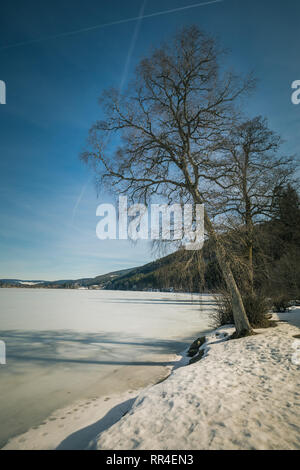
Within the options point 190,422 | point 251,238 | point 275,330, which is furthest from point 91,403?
point 251,238

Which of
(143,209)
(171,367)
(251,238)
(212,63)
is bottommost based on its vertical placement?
(171,367)

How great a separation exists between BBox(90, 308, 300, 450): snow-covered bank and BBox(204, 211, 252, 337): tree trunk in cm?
227

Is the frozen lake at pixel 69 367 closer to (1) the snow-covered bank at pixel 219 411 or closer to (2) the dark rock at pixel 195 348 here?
(2) the dark rock at pixel 195 348

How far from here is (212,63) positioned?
20.7ft

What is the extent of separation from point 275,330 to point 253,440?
19.9 ft

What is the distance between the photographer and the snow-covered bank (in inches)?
81.7

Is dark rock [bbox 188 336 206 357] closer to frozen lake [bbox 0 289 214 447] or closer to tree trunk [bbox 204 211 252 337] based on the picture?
frozen lake [bbox 0 289 214 447]

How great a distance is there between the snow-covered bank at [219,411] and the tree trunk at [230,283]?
7.46 ft

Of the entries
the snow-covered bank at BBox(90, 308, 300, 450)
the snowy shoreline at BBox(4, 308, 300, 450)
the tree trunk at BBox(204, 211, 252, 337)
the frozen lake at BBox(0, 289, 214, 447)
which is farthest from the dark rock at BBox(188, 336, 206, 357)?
the snow-covered bank at BBox(90, 308, 300, 450)

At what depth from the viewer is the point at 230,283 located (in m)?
6.41

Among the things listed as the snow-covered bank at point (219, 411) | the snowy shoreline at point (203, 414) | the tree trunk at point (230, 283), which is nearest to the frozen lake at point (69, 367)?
the snowy shoreline at point (203, 414)
